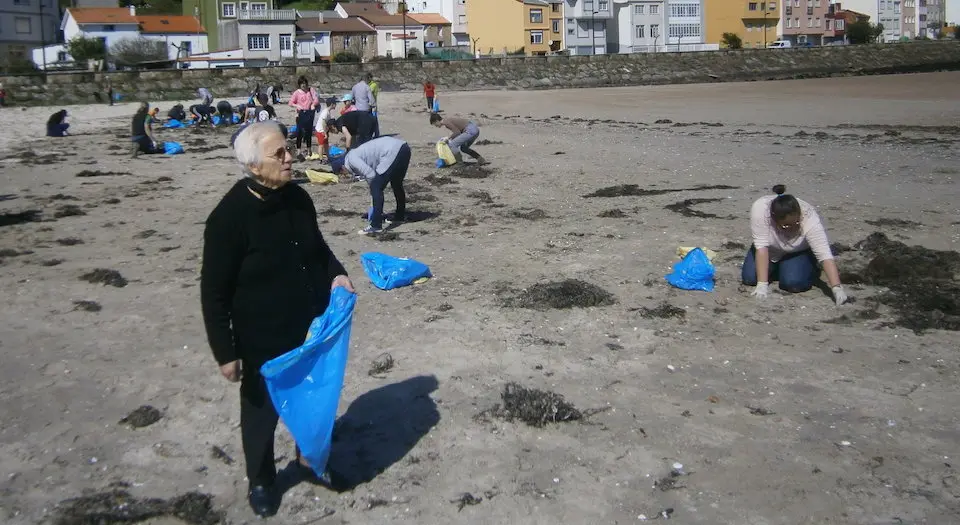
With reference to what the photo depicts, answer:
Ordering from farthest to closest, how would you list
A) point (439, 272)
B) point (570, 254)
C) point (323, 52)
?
point (323, 52), point (570, 254), point (439, 272)

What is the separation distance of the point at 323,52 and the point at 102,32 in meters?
19.2

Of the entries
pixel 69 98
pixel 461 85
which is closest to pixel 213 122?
pixel 69 98

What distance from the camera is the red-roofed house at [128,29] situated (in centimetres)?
7594

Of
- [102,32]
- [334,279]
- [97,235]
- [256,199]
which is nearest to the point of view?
[256,199]

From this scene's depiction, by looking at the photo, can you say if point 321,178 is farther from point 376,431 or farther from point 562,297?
point 376,431

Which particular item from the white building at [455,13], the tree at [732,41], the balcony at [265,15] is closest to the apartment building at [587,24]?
the white building at [455,13]

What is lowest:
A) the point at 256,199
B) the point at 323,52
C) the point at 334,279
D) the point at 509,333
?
the point at 509,333

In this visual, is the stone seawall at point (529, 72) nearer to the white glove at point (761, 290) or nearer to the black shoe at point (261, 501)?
the white glove at point (761, 290)

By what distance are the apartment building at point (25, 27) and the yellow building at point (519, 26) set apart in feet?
140

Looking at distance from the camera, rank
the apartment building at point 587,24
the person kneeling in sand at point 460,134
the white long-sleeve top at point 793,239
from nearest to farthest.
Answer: the white long-sleeve top at point 793,239 < the person kneeling in sand at point 460,134 < the apartment building at point 587,24

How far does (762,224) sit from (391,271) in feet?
11.1

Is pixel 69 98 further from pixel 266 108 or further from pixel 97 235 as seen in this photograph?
pixel 97 235

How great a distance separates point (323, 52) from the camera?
8331 centimetres

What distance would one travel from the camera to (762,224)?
7684 mm
